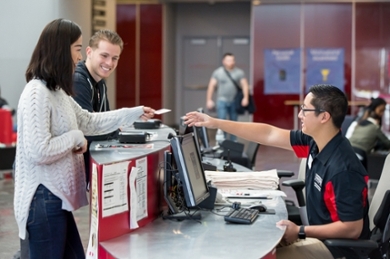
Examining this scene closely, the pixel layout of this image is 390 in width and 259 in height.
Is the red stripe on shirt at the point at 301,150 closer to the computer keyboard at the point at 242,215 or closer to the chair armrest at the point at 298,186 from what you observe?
the chair armrest at the point at 298,186

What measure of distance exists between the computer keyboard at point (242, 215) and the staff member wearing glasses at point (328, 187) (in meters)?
0.18

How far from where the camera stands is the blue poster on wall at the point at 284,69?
14.3 meters

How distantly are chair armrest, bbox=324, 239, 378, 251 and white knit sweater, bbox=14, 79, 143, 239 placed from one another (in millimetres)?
1174

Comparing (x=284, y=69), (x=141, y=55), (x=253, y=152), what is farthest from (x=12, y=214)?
(x=141, y=55)

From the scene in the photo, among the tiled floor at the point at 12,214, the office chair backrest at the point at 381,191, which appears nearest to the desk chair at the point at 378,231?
the office chair backrest at the point at 381,191

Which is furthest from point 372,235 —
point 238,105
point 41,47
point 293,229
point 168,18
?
point 168,18

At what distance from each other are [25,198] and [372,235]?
1890 millimetres

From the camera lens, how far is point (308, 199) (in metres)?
3.49

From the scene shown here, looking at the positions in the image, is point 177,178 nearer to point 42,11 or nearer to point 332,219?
point 332,219

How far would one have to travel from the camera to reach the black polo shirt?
3221mm

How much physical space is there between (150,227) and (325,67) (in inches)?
454

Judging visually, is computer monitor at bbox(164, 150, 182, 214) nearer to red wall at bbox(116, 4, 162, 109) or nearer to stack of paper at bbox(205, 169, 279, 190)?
stack of paper at bbox(205, 169, 279, 190)

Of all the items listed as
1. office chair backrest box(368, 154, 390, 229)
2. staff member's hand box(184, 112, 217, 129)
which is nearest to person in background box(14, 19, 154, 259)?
staff member's hand box(184, 112, 217, 129)

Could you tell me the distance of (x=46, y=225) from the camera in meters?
2.94
